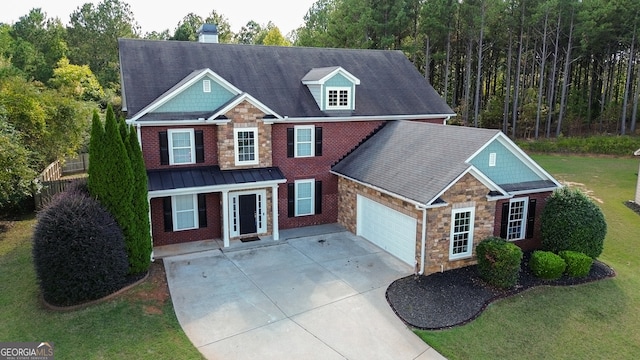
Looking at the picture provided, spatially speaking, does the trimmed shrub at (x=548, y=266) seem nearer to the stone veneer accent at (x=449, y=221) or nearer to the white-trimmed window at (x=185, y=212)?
the stone veneer accent at (x=449, y=221)

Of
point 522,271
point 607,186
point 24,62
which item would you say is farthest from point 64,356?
point 24,62

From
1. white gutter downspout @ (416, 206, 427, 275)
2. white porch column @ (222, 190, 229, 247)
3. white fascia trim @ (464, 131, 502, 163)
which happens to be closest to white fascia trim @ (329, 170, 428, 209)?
white gutter downspout @ (416, 206, 427, 275)

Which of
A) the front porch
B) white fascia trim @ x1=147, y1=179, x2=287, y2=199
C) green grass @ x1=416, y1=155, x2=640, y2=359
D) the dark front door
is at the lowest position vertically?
green grass @ x1=416, y1=155, x2=640, y2=359

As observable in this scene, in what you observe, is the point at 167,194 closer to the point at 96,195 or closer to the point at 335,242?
the point at 96,195

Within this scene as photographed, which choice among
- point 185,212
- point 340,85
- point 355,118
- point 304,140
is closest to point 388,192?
point 304,140

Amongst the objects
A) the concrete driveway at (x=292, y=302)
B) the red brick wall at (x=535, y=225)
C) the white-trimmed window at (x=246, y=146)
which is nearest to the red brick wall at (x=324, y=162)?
the white-trimmed window at (x=246, y=146)

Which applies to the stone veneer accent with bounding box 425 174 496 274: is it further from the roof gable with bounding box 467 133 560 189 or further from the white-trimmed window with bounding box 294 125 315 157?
the white-trimmed window with bounding box 294 125 315 157

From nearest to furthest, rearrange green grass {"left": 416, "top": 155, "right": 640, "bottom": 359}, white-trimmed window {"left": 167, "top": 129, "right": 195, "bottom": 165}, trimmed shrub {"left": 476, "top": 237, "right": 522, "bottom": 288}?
green grass {"left": 416, "top": 155, "right": 640, "bottom": 359}
trimmed shrub {"left": 476, "top": 237, "right": 522, "bottom": 288}
white-trimmed window {"left": 167, "top": 129, "right": 195, "bottom": 165}
